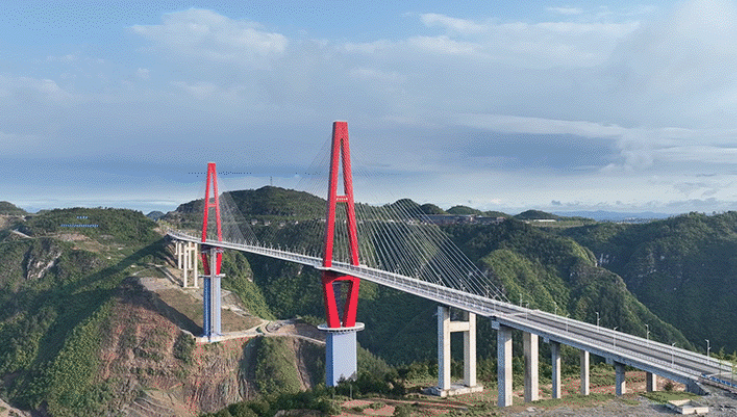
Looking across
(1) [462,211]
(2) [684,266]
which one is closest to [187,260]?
(2) [684,266]

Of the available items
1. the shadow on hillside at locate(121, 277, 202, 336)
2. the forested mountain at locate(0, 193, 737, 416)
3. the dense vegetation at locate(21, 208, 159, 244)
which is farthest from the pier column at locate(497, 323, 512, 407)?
the dense vegetation at locate(21, 208, 159, 244)

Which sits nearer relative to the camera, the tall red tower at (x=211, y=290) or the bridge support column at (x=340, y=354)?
the bridge support column at (x=340, y=354)

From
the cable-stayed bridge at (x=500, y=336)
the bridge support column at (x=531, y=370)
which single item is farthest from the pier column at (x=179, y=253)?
the bridge support column at (x=531, y=370)

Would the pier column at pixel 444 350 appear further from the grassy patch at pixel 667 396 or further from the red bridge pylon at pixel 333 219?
the grassy patch at pixel 667 396

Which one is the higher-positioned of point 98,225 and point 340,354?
point 98,225

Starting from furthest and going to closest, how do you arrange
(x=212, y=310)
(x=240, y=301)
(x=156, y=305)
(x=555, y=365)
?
(x=240, y=301) < (x=156, y=305) < (x=212, y=310) < (x=555, y=365)

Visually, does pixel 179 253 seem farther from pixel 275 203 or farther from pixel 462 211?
pixel 462 211

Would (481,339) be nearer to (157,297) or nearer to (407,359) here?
(407,359)
